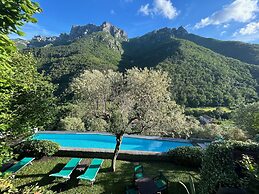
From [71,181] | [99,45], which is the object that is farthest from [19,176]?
[99,45]

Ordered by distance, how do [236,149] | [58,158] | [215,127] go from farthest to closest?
1. [215,127]
2. [58,158]
3. [236,149]

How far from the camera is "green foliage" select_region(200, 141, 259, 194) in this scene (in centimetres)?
809

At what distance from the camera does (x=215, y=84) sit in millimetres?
57938

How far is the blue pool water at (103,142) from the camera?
20.5m

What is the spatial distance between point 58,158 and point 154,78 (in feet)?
30.3

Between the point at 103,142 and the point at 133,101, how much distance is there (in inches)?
292

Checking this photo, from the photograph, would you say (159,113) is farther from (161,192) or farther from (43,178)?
(43,178)

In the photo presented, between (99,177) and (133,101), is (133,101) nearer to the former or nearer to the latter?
(133,101)

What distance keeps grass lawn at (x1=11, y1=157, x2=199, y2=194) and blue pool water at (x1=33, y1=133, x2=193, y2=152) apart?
22.0ft

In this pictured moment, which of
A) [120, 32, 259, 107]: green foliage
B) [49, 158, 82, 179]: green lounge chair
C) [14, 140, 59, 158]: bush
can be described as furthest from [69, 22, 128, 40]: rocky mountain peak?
[49, 158, 82, 179]: green lounge chair

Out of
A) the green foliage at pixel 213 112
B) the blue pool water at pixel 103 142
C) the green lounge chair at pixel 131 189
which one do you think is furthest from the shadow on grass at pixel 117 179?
the green foliage at pixel 213 112

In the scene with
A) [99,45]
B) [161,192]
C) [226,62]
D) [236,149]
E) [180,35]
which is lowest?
[161,192]

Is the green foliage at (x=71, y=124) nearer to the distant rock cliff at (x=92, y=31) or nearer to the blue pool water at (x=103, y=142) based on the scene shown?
the blue pool water at (x=103, y=142)

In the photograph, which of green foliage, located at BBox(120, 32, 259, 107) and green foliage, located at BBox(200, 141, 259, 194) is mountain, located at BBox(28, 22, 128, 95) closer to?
green foliage, located at BBox(120, 32, 259, 107)
